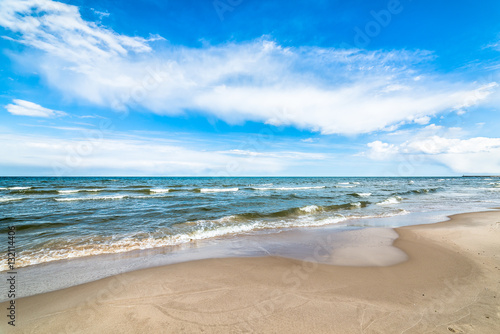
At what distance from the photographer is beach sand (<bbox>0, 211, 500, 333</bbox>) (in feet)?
10.7

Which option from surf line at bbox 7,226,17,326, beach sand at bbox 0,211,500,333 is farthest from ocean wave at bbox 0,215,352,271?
beach sand at bbox 0,211,500,333

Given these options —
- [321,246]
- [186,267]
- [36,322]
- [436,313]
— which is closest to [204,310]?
[186,267]

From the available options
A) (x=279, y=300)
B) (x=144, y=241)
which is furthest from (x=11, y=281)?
(x=279, y=300)

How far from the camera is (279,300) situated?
3.90m

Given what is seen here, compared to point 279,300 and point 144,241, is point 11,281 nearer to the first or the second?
point 144,241

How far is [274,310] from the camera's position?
3.60 meters

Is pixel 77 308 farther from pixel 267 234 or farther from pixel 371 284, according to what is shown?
pixel 267 234

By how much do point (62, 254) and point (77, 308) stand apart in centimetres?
412

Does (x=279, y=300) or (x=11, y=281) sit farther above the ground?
(x=279, y=300)

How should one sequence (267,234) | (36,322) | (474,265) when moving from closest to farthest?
(36,322), (474,265), (267,234)

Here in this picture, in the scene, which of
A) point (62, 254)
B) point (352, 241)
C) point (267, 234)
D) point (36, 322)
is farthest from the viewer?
point (267, 234)

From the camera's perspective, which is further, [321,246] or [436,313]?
[321,246]

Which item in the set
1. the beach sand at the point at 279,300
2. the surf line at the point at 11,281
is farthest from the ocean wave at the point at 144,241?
the beach sand at the point at 279,300

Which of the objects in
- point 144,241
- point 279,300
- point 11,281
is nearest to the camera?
point 279,300
